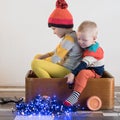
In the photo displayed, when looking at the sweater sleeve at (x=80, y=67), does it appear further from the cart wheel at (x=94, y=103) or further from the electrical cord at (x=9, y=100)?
the electrical cord at (x=9, y=100)

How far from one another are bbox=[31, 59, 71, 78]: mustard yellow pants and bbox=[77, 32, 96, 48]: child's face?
0.15m

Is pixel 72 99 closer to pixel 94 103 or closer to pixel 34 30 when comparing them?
pixel 94 103

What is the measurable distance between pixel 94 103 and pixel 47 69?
256mm

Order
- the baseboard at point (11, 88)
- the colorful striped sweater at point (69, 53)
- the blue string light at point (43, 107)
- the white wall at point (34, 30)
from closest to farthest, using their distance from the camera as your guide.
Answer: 1. the blue string light at point (43, 107)
2. the colorful striped sweater at point (69, 53)
3. the baseboard at point (11, 88)
4. the white wall at point (34, 30)

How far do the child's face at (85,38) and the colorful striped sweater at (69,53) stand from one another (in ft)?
0.16

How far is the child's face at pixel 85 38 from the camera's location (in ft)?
4.59

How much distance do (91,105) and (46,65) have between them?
26 centimetres

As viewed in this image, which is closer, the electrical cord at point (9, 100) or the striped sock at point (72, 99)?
the striped sock at point (72, 99)

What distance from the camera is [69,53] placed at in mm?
1467

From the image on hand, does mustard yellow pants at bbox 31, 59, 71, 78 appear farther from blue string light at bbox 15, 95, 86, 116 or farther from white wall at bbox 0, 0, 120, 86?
white wall at bbox 0, 0, 120, 86

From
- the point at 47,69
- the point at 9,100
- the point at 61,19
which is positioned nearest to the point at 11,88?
the point at 9,100

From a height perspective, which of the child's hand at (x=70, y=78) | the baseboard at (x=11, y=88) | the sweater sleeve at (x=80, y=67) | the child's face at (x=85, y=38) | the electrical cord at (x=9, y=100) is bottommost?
the baseboard at (x=11, y=88)

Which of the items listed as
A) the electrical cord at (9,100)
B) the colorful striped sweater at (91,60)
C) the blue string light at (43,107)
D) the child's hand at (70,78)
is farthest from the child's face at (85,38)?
the electrical cord at (9,100)

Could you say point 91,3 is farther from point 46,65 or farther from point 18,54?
point 46,65
